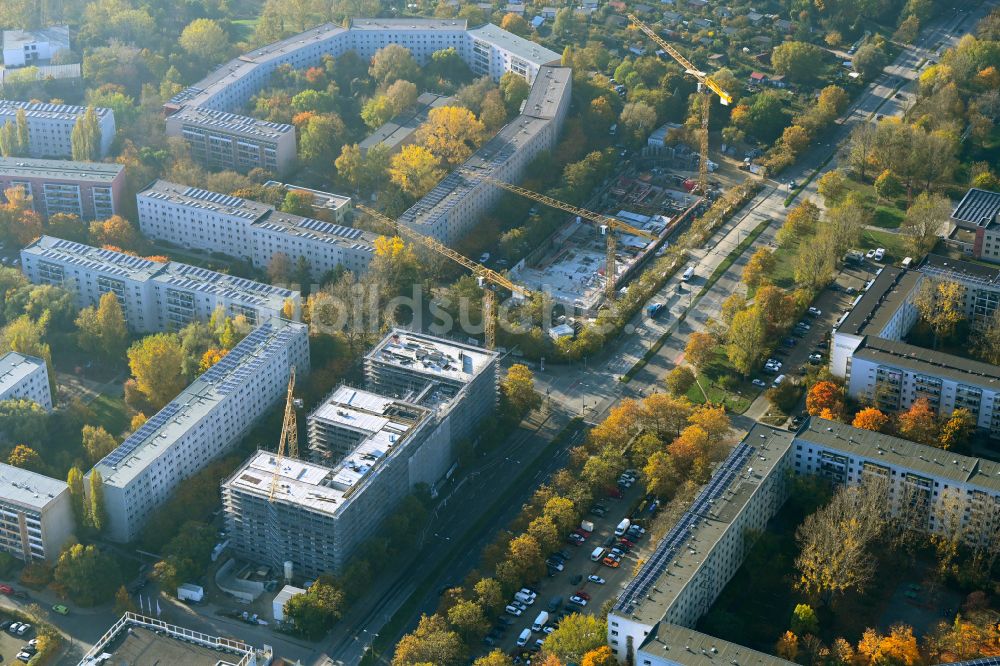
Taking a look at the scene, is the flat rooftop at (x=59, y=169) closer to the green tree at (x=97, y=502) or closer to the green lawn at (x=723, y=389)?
the green tree at (x=97, y=502)

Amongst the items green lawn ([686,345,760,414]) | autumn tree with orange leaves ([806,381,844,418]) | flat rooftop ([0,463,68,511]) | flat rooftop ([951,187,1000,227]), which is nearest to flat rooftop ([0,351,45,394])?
flat rooftop ([0,463,68,511])

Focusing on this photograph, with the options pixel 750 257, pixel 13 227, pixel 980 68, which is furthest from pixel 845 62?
pixel 13 227

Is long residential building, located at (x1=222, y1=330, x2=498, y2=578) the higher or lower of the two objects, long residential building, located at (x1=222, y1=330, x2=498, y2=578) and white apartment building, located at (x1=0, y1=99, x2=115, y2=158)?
the lower

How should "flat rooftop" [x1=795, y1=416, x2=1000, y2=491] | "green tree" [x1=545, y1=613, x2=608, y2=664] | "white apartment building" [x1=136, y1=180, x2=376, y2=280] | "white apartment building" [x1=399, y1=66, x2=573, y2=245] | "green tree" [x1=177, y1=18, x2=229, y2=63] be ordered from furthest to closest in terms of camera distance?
"green tree" [x1=177, y1=18, x2=229, y2=63] < "white apartment building" [x1=399, y1=66, x2=573, y2=245] < "white apartment building" [x1=136, y1=180, x2=376, y2=280] < "flat rooftop" [x1=795, y1=416, x2=1000, y2=491] < "green tree" [x1=545, y1=613, x2=608, y2=664]

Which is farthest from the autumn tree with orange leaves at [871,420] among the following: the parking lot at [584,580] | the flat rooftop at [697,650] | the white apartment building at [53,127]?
the white apartment building at [53,127]

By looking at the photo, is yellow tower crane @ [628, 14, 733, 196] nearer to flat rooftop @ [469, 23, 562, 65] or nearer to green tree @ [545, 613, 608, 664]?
flat rooftop @ [469, 23, 562, 65]

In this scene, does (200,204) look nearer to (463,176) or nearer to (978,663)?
(463,176)

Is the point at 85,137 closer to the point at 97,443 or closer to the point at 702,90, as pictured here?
the point at 97,443
